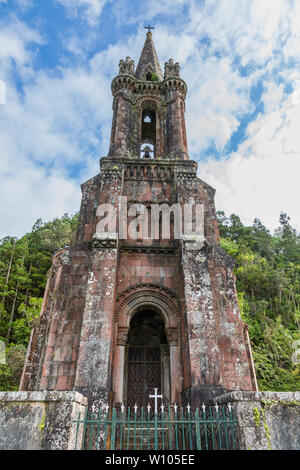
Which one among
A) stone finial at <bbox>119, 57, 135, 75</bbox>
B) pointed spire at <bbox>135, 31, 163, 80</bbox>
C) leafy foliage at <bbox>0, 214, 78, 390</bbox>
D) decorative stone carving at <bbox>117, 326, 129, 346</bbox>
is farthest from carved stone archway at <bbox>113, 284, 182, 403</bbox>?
pointed spire at <bbox>135, 31, 163, 80</bbox>

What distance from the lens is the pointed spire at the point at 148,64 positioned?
792 inches

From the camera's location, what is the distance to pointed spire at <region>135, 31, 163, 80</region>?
20.1 metres

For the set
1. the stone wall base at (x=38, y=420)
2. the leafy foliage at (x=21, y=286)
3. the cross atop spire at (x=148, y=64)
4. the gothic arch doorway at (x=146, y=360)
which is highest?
the cross atop spire at (x=148, y=64)

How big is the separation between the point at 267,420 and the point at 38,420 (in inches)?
146

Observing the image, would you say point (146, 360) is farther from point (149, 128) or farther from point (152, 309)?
point (149, 128)

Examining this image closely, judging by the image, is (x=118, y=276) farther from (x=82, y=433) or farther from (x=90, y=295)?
(x=82, y=433)

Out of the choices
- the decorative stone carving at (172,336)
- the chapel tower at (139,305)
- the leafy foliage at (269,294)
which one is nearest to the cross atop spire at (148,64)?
the chapel tower at (139,305)

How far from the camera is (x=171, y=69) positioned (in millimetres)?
18797

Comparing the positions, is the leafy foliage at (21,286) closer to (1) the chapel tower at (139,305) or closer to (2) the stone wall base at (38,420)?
(1) the chapel tower at (139,305)

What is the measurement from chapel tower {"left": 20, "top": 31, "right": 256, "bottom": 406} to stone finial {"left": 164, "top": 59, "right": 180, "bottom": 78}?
6164mm

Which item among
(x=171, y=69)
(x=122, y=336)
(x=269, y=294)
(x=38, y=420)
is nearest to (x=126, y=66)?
(x=171, y=69)

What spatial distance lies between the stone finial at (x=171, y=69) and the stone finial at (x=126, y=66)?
2.13m
